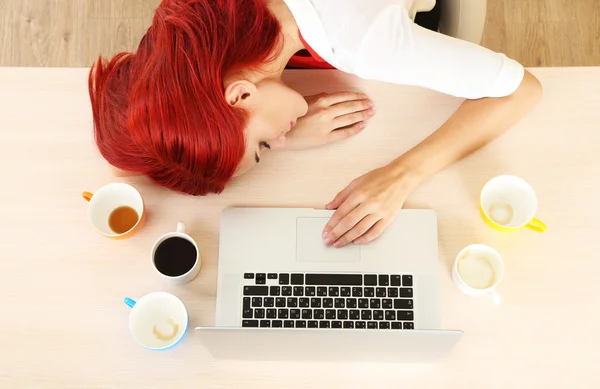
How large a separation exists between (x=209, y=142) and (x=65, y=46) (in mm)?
1311

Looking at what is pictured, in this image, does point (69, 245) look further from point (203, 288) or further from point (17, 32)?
point (17, 32)

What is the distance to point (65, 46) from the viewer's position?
1917 millimetres

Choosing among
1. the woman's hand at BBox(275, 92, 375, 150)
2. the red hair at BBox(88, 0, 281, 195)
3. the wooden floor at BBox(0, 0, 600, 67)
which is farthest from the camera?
the wooden floor at BBox(0, 0, 600, 67)

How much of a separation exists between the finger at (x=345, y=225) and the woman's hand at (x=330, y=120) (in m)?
0.16

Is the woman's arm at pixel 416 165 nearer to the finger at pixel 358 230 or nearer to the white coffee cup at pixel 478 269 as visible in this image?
the finger at pixel 358 230

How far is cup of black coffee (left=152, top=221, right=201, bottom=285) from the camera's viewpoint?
97 cm

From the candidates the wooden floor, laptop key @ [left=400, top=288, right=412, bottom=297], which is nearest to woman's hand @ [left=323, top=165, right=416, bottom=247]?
laptop key @ [left=400, top=288, right=412, bottom=297]

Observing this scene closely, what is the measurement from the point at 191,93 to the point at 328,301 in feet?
1.33

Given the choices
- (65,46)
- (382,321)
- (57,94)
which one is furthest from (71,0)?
(382,321)

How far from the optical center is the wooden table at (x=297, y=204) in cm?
93

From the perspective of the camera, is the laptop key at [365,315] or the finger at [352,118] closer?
the laptop key at [365,315]

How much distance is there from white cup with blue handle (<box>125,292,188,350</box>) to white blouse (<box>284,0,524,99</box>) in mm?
482

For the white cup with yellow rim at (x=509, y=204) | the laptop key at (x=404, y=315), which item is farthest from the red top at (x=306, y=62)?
the laptop key at (x=404, y=315)

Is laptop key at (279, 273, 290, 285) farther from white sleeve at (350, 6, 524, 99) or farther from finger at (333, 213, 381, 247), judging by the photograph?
white sleeve at (350, 6, 524, 99)
